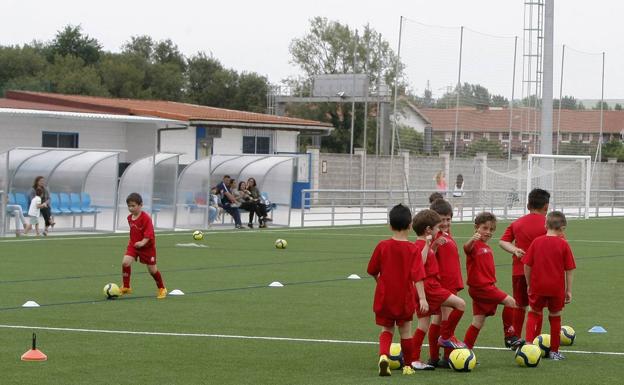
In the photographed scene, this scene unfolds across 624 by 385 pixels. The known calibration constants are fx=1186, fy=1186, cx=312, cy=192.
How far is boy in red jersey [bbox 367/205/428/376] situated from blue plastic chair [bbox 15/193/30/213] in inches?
866

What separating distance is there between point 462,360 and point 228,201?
2559 cm

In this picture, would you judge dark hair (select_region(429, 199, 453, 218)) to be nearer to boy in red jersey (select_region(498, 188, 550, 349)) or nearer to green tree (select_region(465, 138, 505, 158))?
boy in red jersey (select_region(498, 188, 550, 349))

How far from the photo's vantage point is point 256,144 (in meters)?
52.4

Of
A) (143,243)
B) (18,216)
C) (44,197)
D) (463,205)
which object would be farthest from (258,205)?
(143,243)

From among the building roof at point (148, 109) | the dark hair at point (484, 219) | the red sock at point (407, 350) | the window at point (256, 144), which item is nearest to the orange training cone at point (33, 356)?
the red sock at point (407, 350)

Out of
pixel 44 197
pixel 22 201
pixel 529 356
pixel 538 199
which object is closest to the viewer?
pixel 529 356

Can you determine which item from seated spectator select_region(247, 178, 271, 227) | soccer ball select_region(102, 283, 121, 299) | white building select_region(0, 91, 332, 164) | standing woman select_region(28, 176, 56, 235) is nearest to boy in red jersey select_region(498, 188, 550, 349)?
soccer ball select_region(102, 283, 121, 299)

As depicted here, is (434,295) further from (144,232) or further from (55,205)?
(55,205)

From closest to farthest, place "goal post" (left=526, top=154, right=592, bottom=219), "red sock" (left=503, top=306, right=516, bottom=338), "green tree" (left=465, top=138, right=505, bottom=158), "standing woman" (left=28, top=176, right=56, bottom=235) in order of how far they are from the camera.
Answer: "red sock" (left=503, top=306, right=516, bottom=338) < "standing woman" (left=28, top=176, right=56, bottom=235) < "goal post" (left=526, top=154, right=592, bottom=219) < "green tree" (left=465, top=138, right=505, bottom=158)

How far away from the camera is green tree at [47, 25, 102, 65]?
90250 millimetres

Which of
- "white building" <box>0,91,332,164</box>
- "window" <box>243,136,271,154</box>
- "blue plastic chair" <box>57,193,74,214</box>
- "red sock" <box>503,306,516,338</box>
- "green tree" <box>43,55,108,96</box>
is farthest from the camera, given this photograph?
"green tree" <box>43,55,108,96</box>

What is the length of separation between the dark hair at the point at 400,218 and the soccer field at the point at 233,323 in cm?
129

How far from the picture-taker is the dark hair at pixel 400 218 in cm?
995

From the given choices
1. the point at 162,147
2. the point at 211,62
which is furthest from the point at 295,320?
the point at 211,62
